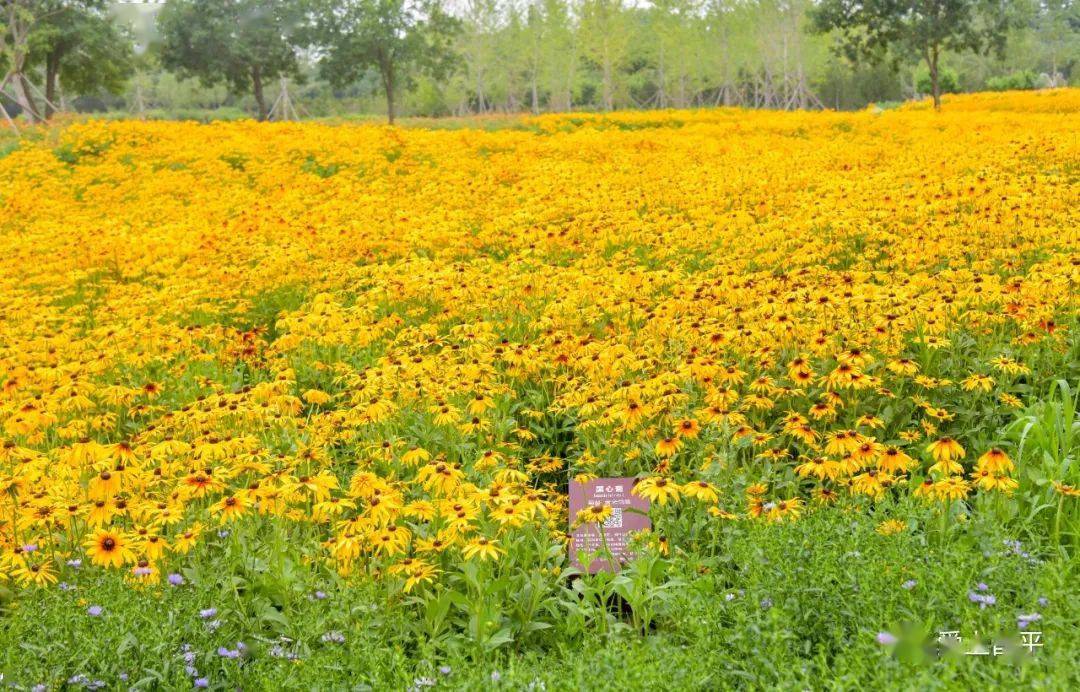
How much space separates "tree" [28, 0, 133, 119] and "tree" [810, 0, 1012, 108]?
2173cm

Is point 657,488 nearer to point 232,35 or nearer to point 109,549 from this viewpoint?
point 109,549

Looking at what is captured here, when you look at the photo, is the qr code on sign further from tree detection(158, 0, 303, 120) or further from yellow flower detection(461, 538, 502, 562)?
tree detection(158, 0, 303, 120)

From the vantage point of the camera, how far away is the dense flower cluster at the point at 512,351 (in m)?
4.07

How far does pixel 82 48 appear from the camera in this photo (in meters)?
31.9

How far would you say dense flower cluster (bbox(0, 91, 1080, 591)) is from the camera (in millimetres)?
4070

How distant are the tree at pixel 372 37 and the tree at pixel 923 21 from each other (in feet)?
42.2

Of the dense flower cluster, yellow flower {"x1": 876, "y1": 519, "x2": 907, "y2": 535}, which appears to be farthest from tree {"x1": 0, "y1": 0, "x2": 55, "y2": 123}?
yellow flower {"x1": 876, "y1": 519, "x2": 907, "y2": 535}

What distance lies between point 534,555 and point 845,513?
51.5 inches

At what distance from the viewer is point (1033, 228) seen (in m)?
6.93

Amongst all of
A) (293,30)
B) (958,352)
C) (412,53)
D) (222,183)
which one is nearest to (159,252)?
(222,183)

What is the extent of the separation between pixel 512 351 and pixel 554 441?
1.90 ft

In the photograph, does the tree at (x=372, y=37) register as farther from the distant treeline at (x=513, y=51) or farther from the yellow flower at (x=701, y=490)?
the yellow flower at (x=701, y=490)

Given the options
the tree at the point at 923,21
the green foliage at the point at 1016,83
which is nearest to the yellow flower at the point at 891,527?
the tree at the point at 923,21

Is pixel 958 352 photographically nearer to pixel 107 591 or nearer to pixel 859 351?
pixel 859 351
